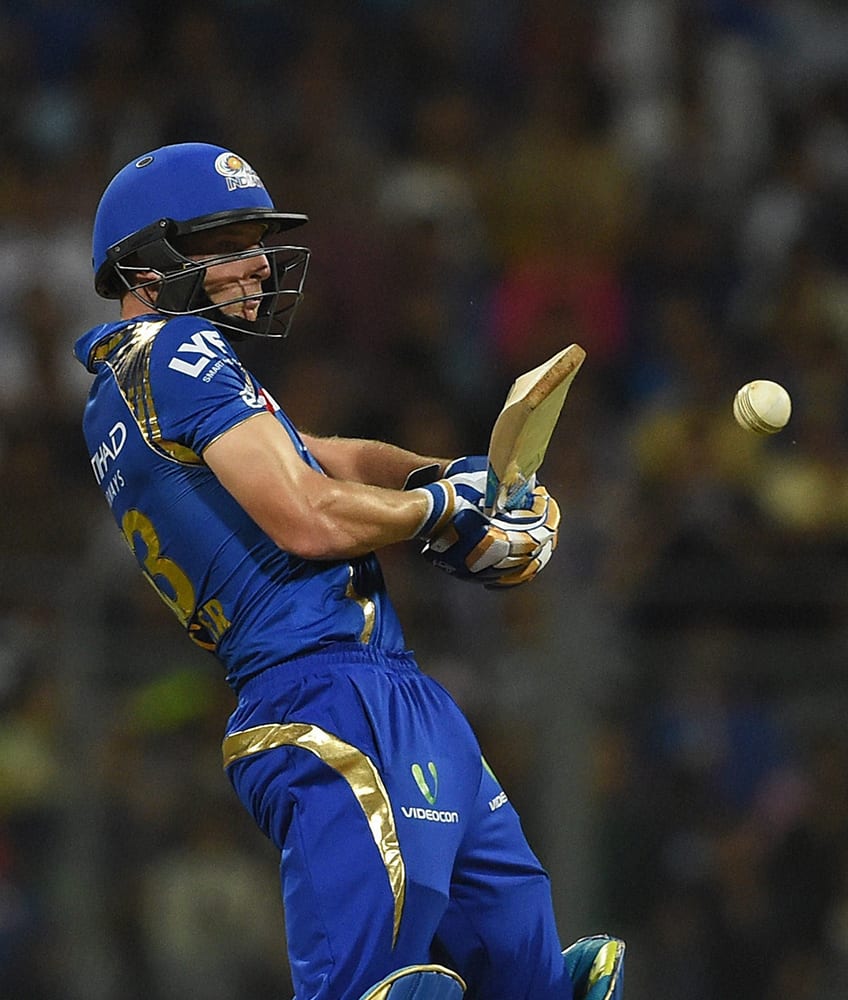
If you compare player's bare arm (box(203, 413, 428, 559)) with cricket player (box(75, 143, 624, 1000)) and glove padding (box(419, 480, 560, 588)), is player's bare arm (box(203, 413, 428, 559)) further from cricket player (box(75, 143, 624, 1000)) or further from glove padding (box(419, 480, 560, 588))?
glove padding (box(419, 480, 560, 588))

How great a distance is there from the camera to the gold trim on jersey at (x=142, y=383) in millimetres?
4074

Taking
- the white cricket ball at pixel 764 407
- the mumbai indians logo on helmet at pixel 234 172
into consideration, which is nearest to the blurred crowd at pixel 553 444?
the white cricket ball at pixel 764 407

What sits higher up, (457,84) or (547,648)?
(457,84)

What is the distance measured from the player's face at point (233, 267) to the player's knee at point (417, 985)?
5.19 feet

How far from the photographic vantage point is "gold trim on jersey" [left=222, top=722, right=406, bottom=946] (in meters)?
3.84

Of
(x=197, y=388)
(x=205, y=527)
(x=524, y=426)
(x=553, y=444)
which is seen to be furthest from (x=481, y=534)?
(x=553, y=444)

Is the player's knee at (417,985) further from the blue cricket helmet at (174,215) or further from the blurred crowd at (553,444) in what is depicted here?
the blurred crowd at (553,444)

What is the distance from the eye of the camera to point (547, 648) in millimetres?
7574

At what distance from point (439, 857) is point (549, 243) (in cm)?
604

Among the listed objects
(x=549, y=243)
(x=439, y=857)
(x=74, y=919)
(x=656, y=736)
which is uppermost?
(x=439, y=857)

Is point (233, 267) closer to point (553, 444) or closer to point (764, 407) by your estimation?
point (764, 407)

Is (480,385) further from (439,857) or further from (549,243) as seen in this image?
(439,857)

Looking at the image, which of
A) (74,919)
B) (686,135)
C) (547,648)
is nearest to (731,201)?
(686,135)

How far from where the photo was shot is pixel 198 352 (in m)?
4.04
